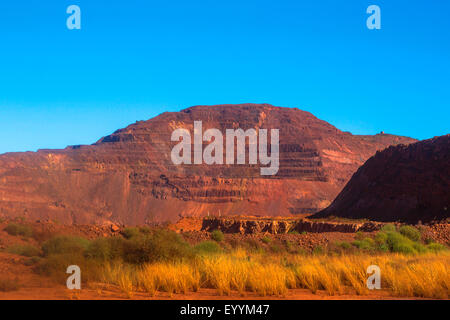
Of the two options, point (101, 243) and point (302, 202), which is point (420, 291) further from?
point (302, 202)

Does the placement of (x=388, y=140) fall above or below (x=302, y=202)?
above

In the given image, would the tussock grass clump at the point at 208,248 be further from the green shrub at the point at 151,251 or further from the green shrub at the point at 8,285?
the green shrub at the point at 8,285

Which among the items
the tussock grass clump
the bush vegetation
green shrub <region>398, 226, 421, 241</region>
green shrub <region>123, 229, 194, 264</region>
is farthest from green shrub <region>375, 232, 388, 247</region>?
green shrub <region>123, 229, 194, 264</region>

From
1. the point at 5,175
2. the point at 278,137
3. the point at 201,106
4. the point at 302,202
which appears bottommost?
the point at 302,202

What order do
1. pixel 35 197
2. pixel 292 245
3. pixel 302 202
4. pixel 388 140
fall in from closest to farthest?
pixel 292 245 → pixel 35 197 → pixel 302 202 → pixel 388 140

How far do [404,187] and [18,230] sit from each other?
1369 inches

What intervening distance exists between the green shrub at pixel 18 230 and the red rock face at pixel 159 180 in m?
55.0

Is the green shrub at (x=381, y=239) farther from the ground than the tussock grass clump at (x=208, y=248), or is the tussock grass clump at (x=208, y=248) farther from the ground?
the tussock grass clump at (x=208, y=248)

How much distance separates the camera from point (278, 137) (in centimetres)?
13125

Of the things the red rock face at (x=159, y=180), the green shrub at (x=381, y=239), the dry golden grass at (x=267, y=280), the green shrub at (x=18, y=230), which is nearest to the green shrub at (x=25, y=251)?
the green shrub at (x=18, y=230)

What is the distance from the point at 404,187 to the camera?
43219 millimetres

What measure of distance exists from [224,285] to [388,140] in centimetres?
14737

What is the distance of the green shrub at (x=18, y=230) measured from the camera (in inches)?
759
